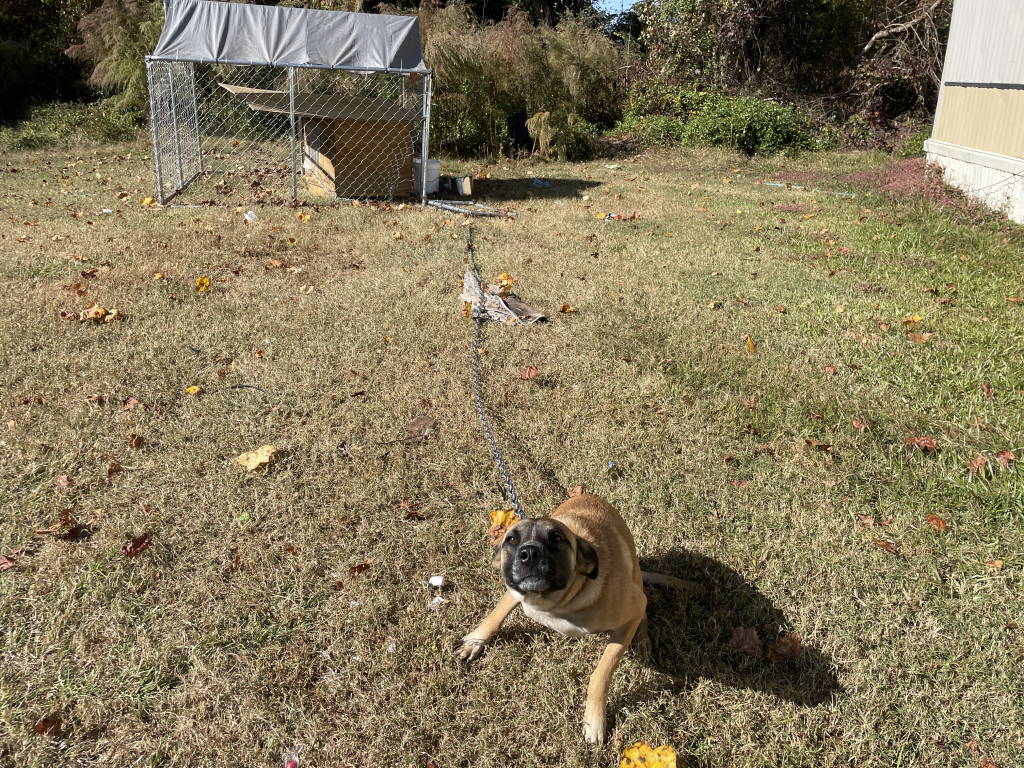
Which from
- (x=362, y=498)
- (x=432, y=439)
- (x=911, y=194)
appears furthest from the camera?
(x=911, y=194)

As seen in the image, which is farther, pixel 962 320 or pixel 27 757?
pixel 962 320

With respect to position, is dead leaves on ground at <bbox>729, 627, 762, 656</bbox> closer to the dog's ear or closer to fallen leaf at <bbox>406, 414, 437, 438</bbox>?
the dog's ear

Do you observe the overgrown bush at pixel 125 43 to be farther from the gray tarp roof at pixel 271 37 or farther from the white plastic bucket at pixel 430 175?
the white plastic bucket at pixel 430 175

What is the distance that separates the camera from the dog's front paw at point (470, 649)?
2.26 metres

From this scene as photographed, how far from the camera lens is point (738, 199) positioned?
9422mm

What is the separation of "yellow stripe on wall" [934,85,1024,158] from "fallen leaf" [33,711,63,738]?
34.9 ft

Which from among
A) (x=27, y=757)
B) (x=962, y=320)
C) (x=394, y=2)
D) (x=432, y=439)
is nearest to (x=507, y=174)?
(x=962, y=320)

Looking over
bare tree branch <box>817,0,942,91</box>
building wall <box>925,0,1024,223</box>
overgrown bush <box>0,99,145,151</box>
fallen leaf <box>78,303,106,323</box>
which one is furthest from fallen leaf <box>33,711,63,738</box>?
bare tree branch <box>817,0,942,91</box>

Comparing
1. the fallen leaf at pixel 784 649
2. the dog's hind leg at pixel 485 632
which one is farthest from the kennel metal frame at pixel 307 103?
the fallen leaf at pixel 784 649

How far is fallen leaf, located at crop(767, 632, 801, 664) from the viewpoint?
89.4 inches

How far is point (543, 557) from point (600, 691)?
576mm

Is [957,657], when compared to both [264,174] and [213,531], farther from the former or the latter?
[264,174]

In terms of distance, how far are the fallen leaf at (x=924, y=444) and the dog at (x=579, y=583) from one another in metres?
1.88

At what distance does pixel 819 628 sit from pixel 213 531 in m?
2.40
